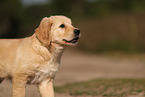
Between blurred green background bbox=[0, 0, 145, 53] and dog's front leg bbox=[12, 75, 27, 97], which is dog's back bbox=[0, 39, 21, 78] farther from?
blurred green background bbox=[0, 0, 145, 53]

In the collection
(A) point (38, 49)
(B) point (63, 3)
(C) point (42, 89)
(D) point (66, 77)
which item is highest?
(B) point (63, 3)

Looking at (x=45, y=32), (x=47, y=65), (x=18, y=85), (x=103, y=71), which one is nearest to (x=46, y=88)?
(x=47, y=65)

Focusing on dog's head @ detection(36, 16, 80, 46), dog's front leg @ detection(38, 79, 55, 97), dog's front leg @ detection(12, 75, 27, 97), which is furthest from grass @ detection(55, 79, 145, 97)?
dog's front leg @ detection(12, 75, 27, 97)

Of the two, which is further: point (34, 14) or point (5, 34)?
point (34, 14)

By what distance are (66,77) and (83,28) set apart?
1329cm

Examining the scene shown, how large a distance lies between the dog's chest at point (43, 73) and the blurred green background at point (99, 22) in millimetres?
12965

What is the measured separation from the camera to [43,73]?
498 cm

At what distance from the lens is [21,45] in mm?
5164

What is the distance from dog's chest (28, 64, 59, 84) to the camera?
16.3 ft

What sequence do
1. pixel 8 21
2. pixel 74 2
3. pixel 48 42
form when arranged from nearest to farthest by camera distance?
pixel 48 42 < pixel 8 21 < pixel 74 2

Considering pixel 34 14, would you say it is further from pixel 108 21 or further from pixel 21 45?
pixel 21 45

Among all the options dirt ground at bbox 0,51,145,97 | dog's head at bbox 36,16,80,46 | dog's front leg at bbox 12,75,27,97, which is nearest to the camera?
dog's front leg at bbox 12,75,27,97

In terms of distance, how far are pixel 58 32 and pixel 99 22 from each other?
1890cm

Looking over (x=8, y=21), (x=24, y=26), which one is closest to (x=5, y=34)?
(x=8, y=21)
